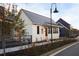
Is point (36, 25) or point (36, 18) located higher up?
point (36, 18)

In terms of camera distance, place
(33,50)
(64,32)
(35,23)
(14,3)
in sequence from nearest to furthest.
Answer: (14,3)
(33,50)
(35,23)
(64,32)

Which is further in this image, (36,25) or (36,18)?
(36,18)

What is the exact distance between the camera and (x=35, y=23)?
103 ft

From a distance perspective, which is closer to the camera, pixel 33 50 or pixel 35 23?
pixel 33 50

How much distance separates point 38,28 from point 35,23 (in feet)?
7.29

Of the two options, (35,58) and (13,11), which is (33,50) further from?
(13,11)

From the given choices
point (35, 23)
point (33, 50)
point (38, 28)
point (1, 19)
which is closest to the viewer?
point (1, 19)

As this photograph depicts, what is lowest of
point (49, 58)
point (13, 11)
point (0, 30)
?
point (49, 58)

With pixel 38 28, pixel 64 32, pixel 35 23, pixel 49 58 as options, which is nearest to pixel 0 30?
A: pixel 49 58

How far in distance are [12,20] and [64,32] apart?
1622 inches

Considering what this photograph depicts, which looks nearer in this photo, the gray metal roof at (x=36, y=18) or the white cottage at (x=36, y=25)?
the white cottage at (x=36, y=25)

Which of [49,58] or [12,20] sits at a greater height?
[12,20]

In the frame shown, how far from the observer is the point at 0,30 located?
49.3 feet

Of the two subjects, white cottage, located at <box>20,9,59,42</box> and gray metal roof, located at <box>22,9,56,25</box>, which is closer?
white cottage, located at <box>20,9,59,42</box>
